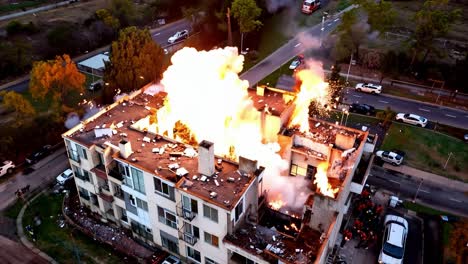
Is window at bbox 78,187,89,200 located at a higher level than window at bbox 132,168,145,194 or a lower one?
lower

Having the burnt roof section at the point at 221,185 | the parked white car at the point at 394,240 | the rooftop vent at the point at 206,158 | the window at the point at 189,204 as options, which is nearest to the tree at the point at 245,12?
the burnt roof section at the point at 221,185

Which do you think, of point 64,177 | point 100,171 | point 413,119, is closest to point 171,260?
point 100,171

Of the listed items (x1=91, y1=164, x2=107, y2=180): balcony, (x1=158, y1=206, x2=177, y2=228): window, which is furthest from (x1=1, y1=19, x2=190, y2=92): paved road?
(x1=158, y1=206, x2=177, y2=228): window

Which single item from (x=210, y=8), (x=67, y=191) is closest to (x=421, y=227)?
(x=67, y=191)

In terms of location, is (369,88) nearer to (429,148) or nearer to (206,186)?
(429,148)

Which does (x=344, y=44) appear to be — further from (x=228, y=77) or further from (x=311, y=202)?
(x=311, y=202)

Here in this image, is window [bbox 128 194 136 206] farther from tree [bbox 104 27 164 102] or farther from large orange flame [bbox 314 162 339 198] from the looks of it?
tree [bbox 104 27 164 102]
